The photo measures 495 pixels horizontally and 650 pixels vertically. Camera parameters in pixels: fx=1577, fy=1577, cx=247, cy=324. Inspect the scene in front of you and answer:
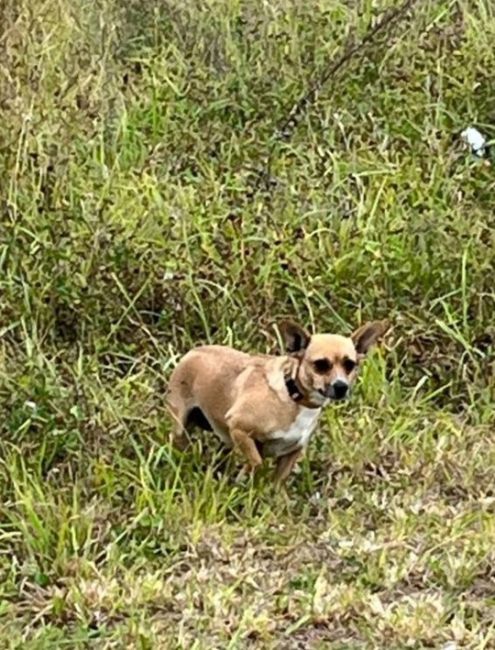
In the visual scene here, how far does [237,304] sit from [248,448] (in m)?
1.18

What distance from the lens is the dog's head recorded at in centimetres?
536

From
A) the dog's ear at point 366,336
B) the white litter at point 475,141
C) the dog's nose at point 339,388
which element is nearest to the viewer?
the dog's nose at point 339,388

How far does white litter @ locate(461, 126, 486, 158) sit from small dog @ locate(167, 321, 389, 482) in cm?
207

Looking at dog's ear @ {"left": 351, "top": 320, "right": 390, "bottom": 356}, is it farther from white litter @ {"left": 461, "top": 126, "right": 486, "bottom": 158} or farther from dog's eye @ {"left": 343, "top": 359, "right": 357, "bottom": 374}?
white litter @ {"left": 461, "top": 126, "right": 486, "bottom": 158}

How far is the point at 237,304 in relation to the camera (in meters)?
6.54

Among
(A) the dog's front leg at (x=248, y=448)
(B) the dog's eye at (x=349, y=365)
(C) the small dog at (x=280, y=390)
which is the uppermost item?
(B) the dog's eye at (x=349, y=365)

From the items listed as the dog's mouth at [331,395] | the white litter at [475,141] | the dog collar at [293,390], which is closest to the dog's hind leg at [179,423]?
the dog collar at [293,390]

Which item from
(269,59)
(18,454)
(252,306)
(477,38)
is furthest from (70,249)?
(477,38)

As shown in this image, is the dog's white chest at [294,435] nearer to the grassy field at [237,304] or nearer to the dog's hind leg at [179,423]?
the grassy field at [237,304]

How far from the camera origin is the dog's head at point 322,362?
5355 millimetres

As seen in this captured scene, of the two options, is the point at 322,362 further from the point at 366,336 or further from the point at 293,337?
the point at 366,336

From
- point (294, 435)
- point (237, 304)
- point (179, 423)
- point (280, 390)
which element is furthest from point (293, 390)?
point (237, 304)

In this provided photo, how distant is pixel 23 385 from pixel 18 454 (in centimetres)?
45

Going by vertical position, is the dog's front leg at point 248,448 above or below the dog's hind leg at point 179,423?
above
